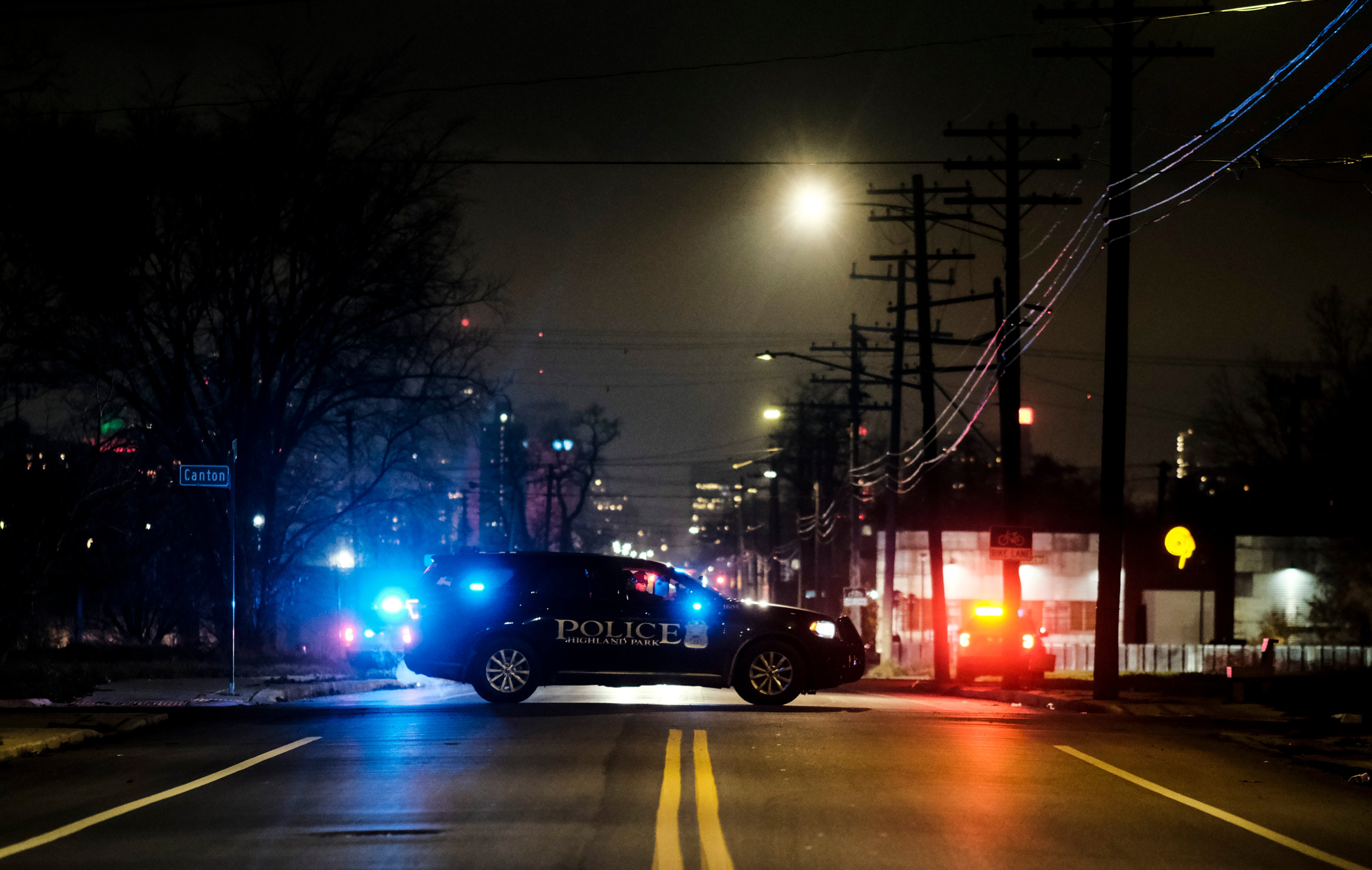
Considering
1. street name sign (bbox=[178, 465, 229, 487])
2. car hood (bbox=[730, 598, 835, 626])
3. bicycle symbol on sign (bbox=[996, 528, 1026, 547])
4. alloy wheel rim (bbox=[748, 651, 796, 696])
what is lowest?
alloy wheel rim (bbox=[748, 651, 796, 696])

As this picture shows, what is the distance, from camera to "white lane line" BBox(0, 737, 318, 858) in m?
8.23

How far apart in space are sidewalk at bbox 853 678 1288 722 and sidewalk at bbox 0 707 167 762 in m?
13.3

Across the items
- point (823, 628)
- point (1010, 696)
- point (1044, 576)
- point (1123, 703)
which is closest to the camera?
point (823, 628)

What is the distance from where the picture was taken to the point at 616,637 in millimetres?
16953

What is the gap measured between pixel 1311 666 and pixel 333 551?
3272 cm

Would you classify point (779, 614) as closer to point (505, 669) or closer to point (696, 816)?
point (505, 669)

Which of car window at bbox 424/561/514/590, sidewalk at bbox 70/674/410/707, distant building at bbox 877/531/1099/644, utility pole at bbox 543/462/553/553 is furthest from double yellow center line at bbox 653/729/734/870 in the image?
utility pole at bbox 543/462/553/553

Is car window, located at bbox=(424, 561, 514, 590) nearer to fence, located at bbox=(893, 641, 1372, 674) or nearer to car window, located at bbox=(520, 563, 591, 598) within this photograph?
car window, located at bbox=(520, 563, 591, 598)

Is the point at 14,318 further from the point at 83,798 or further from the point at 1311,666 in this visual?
the point at 1311,666

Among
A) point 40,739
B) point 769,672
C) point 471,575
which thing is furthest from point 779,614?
point 40,739

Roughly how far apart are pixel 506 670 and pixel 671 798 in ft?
25.0

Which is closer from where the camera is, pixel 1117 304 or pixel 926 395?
pixel 1117 304

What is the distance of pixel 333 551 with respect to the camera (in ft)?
166

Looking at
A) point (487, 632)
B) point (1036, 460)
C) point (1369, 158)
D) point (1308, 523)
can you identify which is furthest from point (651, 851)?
point (1036, 460)
